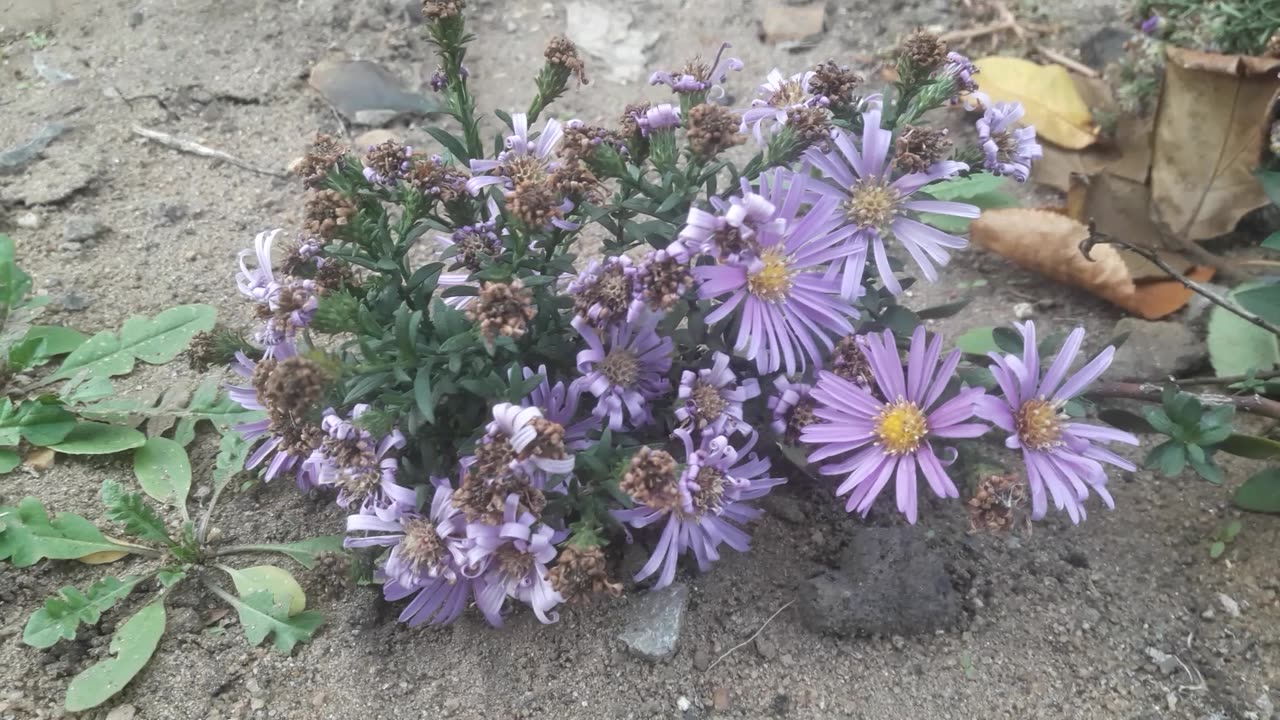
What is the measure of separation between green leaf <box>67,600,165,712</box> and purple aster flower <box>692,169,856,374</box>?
1.25m

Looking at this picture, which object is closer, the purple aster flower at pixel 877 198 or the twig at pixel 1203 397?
the purple aster flower at pixel 877 198

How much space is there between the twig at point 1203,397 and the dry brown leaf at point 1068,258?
0.62 metres

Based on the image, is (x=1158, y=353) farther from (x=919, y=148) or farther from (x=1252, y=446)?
(x=919, y=148)

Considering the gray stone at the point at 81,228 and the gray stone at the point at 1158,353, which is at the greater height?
the gray stone at the point at 81,228

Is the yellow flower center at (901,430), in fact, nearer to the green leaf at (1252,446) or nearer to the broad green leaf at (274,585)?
the green leaf at (1252,446)

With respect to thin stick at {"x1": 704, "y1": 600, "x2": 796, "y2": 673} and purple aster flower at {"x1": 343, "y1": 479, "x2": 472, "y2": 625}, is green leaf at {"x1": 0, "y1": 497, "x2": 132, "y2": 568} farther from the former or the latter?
thin stick at {"x1": 704, "y1": 600, "x2": 796, "y2": 673}

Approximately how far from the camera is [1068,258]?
8.48ft

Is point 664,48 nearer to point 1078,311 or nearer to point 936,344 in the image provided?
point 1078,311

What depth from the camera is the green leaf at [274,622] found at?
181 cm

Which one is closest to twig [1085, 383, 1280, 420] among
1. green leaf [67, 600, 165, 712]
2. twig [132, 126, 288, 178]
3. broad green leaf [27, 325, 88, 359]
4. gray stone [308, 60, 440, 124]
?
green leaf [67, 600, 165, 712]

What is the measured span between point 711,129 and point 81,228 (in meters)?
2.08

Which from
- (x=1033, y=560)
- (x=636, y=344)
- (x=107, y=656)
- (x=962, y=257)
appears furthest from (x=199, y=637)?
(x=962, y=257)

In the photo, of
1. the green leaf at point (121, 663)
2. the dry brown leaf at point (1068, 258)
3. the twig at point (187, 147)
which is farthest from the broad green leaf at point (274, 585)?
the dry brown leaf at point (1068, 258)

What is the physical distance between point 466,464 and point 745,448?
1.63 feet
